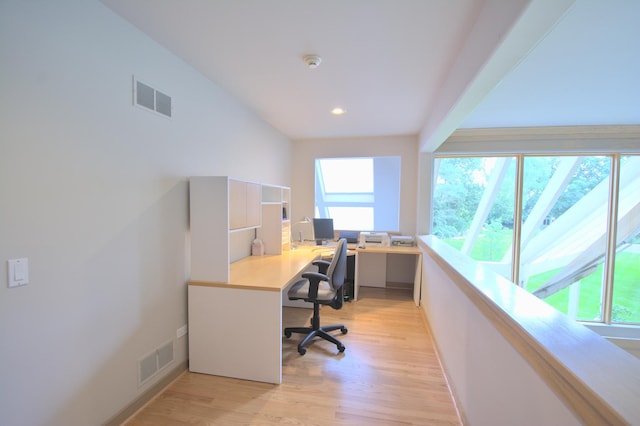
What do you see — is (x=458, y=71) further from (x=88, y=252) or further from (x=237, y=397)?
(x=237, y=397)

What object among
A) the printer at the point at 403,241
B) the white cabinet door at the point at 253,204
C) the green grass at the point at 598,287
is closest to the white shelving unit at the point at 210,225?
the white cabinet door at the point at 253,204

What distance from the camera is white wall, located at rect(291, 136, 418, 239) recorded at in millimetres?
4289

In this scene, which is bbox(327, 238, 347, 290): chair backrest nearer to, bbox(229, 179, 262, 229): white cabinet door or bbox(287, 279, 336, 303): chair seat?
bbox(287, 279, 336, 303): chair seat

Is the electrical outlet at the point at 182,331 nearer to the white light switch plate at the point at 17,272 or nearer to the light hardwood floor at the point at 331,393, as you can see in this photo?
the light hardwood floor at the point at 331,393

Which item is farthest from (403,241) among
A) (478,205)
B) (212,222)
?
(212,222)

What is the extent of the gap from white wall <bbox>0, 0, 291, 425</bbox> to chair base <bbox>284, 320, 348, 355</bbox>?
1.02 metres

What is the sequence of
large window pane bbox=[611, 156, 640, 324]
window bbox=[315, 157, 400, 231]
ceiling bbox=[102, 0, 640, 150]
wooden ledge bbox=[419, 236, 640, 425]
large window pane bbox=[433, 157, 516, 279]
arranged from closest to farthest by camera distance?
wooden ledge bbox=[419, 236, 640, 425] → ceiling bbox=[102, 0, 640, 150] → large window pane bbox=[611, 156, 640, 324] → large window pane bbox=[433, 157, 516, 279] → window bbox=[315, 157, 400, 231]

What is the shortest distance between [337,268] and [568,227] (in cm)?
384

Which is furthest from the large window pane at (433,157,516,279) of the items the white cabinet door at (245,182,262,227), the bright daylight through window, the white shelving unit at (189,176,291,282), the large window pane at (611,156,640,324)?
the white shelving unit at (189,176,291,282)

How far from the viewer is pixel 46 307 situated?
1.29 m

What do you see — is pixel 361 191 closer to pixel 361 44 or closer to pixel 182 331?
pixel 361 44

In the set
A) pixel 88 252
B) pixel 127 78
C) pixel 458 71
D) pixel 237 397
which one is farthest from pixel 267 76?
→ pixel 237 397

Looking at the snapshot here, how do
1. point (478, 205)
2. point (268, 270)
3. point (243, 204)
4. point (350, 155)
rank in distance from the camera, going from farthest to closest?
point (350, 155) < point (478, 205) < point (268, 270) < point (243, 204)

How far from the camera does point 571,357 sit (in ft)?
2.56
